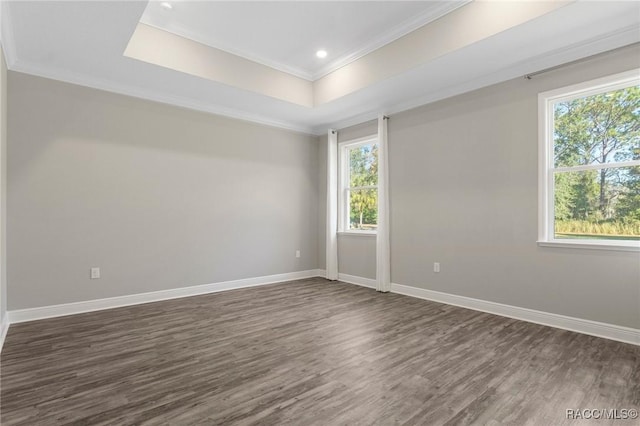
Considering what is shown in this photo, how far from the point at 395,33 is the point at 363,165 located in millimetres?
2303

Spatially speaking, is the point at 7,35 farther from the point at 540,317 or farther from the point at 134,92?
the point at 540,317

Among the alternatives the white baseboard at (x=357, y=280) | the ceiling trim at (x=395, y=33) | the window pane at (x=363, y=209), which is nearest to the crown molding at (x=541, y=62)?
the ceiling trim at (x=395, y=33)

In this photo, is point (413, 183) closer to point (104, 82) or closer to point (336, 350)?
point (336, 350)

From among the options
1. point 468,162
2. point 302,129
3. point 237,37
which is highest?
point 237,37

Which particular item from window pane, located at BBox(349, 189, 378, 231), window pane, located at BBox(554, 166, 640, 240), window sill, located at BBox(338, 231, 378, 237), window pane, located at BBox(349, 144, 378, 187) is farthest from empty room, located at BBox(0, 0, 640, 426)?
window sill, located at BBox(338, 231, 378, 237)

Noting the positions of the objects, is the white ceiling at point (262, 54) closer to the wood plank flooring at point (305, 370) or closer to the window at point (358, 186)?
the window at point (358, 186)

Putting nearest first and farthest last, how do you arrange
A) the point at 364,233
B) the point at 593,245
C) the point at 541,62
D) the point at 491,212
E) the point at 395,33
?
the point at 593,245 → the point at 541,62 → the point at 395,33 → the point at 491,212 → the point at 364,233

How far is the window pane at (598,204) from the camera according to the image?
2.99m

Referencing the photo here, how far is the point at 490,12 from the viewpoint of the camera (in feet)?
9.56

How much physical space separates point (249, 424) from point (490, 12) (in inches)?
148

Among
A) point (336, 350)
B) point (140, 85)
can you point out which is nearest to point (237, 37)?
point (140, 85)

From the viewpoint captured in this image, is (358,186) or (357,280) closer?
(357,280)

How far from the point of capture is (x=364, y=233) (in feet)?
17.6

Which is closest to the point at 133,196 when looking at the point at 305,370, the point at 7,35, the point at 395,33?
the point at 7,35
